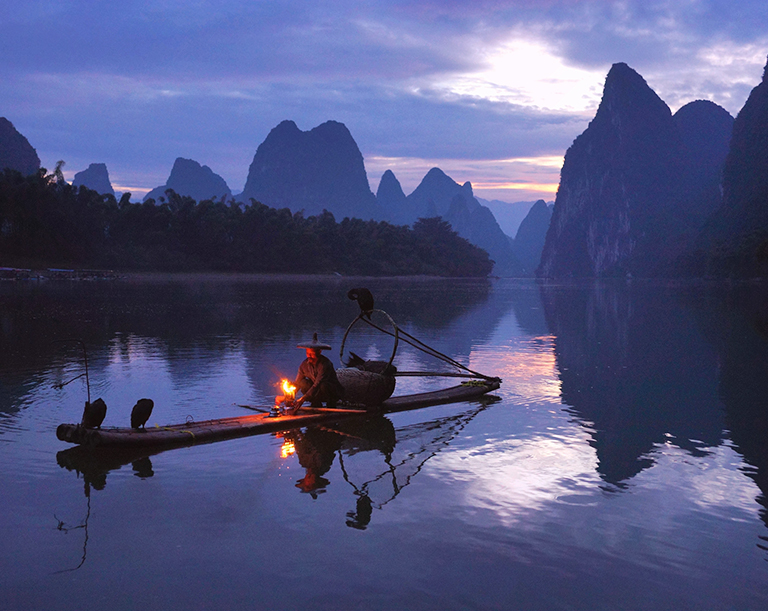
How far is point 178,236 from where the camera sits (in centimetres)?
10512

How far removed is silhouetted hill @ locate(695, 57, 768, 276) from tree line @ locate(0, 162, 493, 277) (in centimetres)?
6283

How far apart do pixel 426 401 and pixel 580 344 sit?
13992 millimetres

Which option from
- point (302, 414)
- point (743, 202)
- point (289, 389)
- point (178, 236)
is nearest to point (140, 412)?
point (302, 414)

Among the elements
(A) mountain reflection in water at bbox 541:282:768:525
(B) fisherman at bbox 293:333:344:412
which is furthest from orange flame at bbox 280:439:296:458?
(A) mountain reflection in water at bbox 541:282:768:525

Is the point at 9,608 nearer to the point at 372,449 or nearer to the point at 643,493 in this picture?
the point at 372,449

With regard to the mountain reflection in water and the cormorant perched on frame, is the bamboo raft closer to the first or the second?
the cormorant perched on frame

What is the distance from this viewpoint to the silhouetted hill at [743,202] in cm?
10021

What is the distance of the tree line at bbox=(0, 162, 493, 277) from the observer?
83938 mm

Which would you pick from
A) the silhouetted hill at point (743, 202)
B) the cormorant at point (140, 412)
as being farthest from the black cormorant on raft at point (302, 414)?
the silhouetted hill at point (743, 202)

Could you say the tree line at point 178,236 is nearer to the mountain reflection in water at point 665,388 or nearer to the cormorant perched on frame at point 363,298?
the mountain reflection in water at point 665,388

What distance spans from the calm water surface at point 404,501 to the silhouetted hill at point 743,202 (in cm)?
9313

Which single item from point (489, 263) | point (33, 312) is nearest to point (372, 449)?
point (33, 312)

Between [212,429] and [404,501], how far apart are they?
359cm

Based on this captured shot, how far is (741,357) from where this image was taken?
2161 cm
